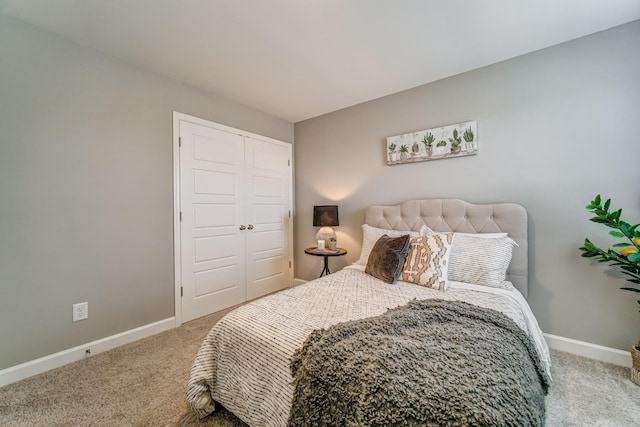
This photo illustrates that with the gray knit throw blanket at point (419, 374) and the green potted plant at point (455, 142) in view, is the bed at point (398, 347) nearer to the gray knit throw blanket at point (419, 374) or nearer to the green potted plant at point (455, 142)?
the gray knit throw blanket at point (419, 374)

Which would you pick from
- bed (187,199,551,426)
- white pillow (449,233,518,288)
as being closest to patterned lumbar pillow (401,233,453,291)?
bed (187,199,551,426)

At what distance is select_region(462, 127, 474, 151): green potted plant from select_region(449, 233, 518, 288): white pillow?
2.90 feet

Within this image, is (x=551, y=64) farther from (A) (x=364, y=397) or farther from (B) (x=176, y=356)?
(B) (x=176, y=356)

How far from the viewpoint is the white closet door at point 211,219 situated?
266cm

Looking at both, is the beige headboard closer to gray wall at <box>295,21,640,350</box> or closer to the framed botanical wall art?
gray wall at <box>295,21,640,350</box>

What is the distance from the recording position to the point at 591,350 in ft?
6.45

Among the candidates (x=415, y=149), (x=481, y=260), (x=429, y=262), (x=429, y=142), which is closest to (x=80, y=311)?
(x=429, y=262)

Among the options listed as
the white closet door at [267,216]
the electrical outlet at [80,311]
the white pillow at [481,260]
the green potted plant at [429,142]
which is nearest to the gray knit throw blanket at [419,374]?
the white pillow at [481,260]

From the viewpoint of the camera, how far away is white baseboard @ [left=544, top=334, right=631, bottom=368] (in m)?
1.86

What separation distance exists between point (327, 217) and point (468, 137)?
5.51ft

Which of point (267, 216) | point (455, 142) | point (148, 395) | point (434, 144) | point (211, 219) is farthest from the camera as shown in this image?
point (267, 216)

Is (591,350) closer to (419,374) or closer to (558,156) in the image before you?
(558,156)

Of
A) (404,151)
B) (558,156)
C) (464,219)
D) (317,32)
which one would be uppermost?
(317,32)

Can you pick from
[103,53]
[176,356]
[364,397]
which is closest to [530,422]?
[364,397]
